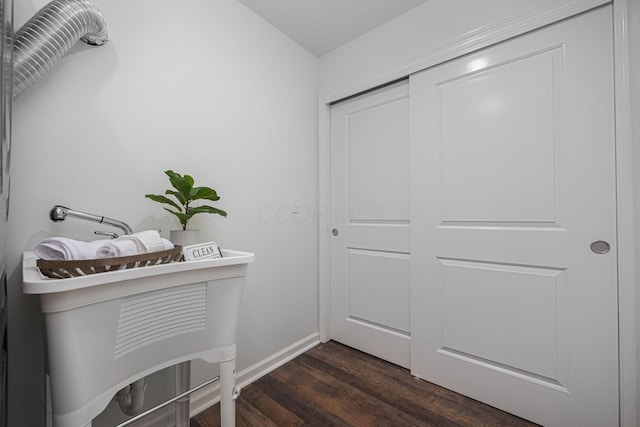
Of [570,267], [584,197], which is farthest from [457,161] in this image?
[570,267]

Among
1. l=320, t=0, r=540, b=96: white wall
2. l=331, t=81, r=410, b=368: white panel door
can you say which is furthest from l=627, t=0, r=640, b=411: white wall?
l=331, t=81, r=410, b=368: white panel door

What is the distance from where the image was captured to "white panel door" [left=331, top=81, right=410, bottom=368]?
5.79ft

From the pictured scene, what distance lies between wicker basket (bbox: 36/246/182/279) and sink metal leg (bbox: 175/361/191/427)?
53 cm

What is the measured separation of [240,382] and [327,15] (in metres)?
2.30

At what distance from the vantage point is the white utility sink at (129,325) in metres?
0.65

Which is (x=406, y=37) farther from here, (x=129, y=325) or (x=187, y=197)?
(x=129, y=325)

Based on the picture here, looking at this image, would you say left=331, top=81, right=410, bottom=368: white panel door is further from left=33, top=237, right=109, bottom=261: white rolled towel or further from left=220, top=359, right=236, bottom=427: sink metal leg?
left=33, top=237, right=109, bottom=261: white rolled towel

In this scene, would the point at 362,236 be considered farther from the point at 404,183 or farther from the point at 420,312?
the point at 420,312

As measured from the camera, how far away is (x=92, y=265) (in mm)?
688

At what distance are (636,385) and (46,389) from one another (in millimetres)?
2225

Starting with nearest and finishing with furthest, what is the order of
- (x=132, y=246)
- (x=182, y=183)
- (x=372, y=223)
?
(x=132, y=246) → (x=182, y=183) → (x=372, y=223)

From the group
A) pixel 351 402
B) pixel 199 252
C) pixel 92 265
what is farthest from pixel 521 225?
pixel 92 265

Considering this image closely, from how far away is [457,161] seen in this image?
1513 mm

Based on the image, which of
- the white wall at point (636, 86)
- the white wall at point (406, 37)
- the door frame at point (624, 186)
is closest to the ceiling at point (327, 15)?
the white wall at point (406, 37)
